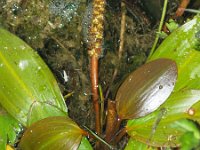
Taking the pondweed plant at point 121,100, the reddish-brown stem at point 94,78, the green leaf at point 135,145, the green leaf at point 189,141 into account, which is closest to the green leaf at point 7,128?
the pondweed plant at point 121,100

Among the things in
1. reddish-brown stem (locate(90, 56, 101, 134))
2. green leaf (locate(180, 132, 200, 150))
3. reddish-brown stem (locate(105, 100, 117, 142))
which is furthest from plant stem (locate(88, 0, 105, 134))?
green leaf (locate(180, 132, 200, 150))

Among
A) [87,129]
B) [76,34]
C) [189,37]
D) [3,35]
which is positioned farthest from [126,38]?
[3,35]

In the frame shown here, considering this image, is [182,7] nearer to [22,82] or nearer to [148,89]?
[148,89]

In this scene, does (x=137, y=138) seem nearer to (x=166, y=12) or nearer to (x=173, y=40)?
(x=173, y=40)

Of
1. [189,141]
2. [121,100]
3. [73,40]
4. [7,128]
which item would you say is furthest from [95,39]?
[189,141]

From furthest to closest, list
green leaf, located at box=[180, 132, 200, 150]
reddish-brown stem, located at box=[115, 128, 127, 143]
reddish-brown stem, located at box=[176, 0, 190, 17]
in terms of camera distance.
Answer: reddish-brown stem, located at box=[176, 0, 190, 17], reddish-brown stem, located at box=[115, 128, 127, 143], green leaf, located at box=[180, 132, 200, 150]

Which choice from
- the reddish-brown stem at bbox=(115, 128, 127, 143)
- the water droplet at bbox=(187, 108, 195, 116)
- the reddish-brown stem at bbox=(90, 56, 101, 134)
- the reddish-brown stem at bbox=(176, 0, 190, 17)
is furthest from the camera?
the reddish-brown stem at bbox=(176, 0, 190, 17)

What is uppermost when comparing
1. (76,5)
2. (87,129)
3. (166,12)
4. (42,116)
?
(76,5)

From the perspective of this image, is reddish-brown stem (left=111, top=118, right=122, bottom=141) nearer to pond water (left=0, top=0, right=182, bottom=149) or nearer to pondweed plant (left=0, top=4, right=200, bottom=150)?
pondweed plant (left=0, top=4, right=200, bottom=150)
